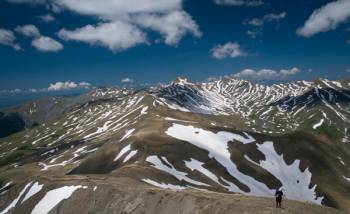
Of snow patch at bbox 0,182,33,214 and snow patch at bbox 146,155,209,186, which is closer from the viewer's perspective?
snow patch at bbox 0,182,33,214

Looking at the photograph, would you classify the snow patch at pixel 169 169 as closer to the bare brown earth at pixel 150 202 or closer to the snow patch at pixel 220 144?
the snow patch at pixel 220 144

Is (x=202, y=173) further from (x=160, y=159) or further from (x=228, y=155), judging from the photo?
(x=228, y=155)

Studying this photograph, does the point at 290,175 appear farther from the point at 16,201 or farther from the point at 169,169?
the point at 16,201

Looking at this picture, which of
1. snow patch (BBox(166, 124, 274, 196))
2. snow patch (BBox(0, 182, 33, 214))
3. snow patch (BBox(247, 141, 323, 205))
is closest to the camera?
snow patch (BBox(0, 182, 33, 214))

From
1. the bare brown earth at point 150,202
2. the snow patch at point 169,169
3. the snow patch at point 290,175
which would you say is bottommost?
the snow patch at point 290,175

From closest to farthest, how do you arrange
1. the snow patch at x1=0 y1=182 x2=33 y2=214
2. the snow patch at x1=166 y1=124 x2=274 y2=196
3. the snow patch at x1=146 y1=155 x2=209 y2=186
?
the snow patch at x1=0 y1=182 x2=33 y2=214 → the snow patch at x1=146 y1=155 x2=209 y2=186 → the snow patch at x1=166 y1=124 x2=274 y2=196

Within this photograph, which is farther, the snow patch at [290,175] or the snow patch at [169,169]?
the snow patch at [290,175]

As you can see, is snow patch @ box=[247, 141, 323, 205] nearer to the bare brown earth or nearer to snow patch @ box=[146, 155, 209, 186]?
snow patch @ box=[146, 155, 209, 186]

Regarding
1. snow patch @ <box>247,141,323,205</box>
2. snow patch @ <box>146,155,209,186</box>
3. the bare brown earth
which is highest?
the bare brown earth

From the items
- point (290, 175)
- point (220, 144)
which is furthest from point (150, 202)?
point (290, 175)

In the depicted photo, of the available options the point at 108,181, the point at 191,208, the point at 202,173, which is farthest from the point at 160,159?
the point at 191,208

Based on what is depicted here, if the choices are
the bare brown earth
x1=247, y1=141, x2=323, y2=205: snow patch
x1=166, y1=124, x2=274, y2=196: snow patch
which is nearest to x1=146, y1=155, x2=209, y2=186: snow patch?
x1=166, y1=124, x2=274, y2=196: snow patch

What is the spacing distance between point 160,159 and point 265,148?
58354 millimetres

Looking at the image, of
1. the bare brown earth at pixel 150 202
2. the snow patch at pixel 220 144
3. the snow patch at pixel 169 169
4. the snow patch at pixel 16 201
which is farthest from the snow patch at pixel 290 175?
the snow patch at pixel 16 201
